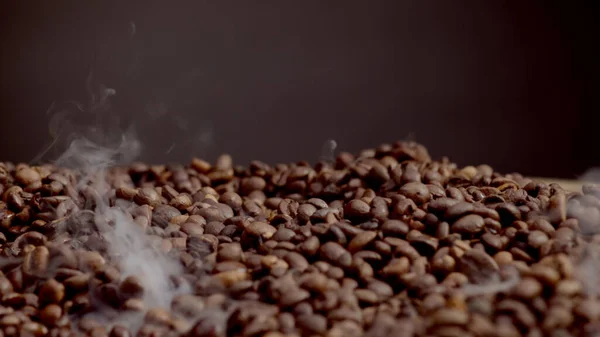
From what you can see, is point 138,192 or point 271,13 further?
point 271,13

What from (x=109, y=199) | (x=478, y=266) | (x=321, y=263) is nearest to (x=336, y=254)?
(x=321, y=263)

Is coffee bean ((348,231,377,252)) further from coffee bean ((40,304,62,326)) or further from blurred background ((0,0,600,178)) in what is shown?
blurred background ((0,0,600,178))

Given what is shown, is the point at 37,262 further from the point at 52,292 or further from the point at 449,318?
the point at 449,318

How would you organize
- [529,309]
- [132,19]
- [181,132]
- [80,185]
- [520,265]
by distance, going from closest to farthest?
1. [529,309]
2. [520,265]
3. [80,185]
4. [132,19]
5. [181,132]

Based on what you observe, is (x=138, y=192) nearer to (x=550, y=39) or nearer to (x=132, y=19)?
(x=132, y=19)

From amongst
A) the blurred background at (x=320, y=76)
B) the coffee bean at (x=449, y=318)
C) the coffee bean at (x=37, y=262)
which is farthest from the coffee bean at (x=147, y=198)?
the blurred background at (x=320, y=76)

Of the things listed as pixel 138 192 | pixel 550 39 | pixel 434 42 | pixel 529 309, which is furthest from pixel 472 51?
pixel 529 309
